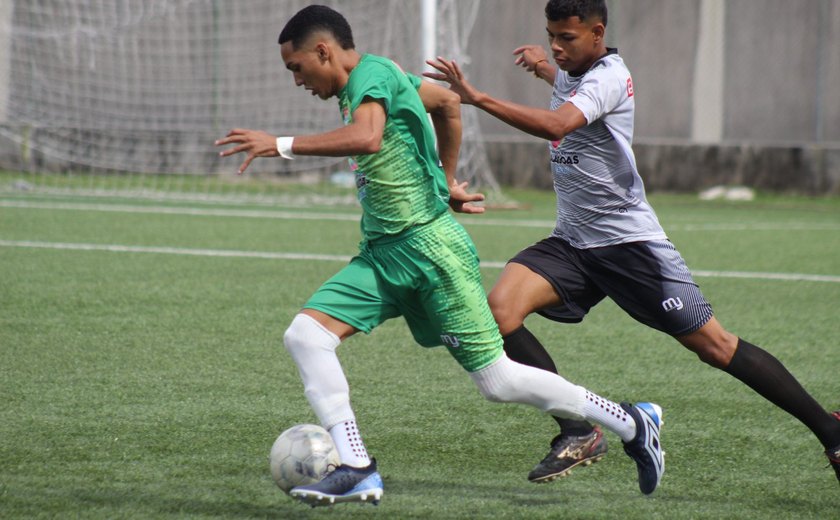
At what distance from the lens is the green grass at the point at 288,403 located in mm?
4184

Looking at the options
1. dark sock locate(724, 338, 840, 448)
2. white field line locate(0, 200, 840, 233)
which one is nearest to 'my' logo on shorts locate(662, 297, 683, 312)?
dark sock locate(724, 338, 840, 448)

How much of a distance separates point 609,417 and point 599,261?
0.70 meters

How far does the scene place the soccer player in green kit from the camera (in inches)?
158

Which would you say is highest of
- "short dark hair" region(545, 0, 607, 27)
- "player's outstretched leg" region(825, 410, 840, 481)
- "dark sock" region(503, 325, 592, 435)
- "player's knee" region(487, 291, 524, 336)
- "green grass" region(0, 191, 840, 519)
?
"short dark hair" region(545, 0, 607, 27)

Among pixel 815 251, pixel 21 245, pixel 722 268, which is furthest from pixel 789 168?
pixel 21 245

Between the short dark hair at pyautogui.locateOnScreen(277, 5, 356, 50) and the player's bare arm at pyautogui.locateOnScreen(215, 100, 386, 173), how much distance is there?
0.32 metres

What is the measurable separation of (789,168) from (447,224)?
14750mm

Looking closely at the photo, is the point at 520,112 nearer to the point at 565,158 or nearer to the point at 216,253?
the point at 565,158

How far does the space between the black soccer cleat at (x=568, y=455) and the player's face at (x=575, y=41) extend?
1340 millimetres

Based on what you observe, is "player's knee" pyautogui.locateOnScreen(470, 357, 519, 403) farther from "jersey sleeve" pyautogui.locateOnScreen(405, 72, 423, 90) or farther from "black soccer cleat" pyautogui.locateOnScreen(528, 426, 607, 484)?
"jersey sleeve" pyautogui.locateOnScreen(405, 72, 423, 90)

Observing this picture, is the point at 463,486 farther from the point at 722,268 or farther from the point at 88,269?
the point at 722,268

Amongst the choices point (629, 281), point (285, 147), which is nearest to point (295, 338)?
point (285, 147)

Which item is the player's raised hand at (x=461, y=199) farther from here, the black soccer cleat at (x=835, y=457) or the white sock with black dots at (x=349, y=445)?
the black soccer cleat at (x=835, y=457)

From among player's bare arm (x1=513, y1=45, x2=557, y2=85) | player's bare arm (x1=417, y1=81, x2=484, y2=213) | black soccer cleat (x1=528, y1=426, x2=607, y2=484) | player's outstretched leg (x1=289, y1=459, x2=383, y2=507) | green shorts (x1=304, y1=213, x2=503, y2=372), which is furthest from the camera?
player's bare arm (x1=513, y1=45, x2=557, y2=85)
